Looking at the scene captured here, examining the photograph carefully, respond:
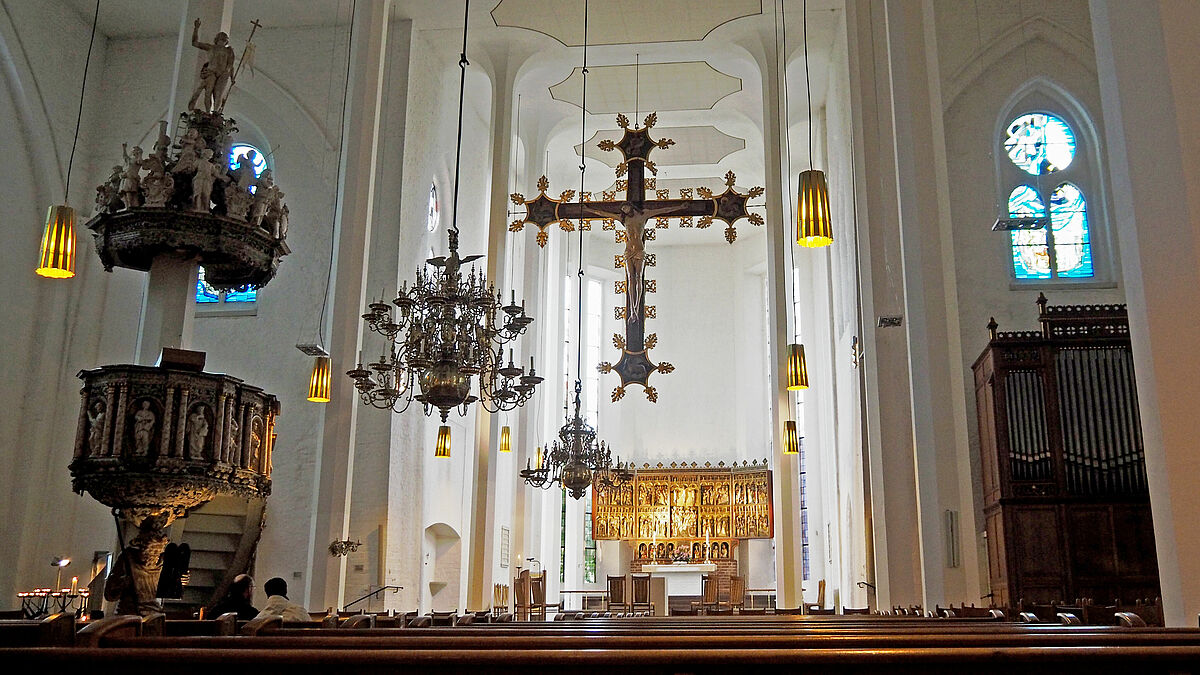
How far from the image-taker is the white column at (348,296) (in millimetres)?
10289

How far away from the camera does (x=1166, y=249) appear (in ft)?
13.3

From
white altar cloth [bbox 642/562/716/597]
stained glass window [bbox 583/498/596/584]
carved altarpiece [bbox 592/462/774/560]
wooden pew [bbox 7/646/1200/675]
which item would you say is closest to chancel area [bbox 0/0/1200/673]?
wooden pew [bbox 7/646/1200/675]

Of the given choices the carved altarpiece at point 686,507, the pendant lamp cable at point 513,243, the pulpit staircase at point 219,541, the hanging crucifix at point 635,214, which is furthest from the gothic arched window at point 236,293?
the carved altarpiece at point 686,507

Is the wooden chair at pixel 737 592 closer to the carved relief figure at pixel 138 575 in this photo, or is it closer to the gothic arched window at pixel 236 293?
the gothic arched window at pixel 236 293

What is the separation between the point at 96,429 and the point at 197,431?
23.6 inches

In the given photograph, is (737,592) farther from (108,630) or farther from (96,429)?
(108,630)

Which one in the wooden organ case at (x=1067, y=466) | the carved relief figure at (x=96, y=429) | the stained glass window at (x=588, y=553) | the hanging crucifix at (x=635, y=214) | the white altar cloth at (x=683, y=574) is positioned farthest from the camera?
the stained glass window at (x=588, y=553)

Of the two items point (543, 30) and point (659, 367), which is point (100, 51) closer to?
point (543, 30)

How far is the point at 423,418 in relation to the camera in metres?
14.7

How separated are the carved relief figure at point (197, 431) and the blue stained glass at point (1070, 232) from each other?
404 inches

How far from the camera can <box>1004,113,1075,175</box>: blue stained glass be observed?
42.9 ft

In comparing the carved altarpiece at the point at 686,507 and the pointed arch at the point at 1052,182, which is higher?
the pointed arch at the point at 1052,182

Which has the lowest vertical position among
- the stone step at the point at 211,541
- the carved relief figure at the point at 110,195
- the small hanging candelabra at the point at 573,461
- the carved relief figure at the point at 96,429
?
the stone step at the point at 211,541

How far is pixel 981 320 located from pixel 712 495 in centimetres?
1053
